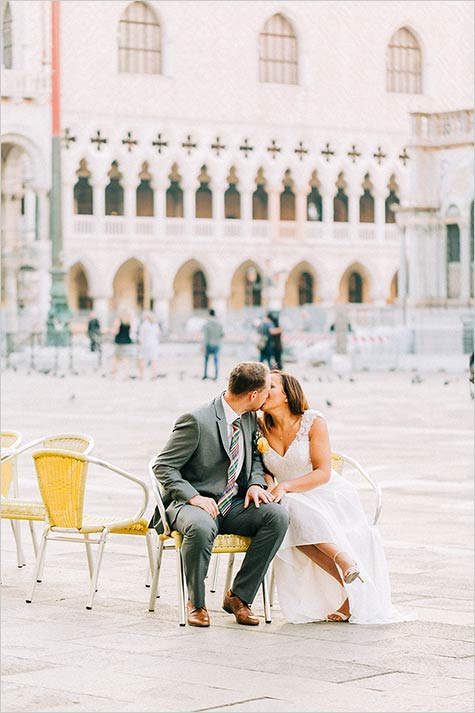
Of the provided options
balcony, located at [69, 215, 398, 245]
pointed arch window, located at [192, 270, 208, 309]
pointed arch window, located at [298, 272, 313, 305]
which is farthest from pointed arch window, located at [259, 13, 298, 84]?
pointed arch window, located at [192, 270, 208, 309]

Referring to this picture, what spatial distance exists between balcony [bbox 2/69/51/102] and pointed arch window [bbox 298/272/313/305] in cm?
1273

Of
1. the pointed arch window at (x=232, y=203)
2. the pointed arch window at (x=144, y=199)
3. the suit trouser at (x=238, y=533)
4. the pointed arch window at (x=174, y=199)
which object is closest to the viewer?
the suit trouser at (x=238, y=533)

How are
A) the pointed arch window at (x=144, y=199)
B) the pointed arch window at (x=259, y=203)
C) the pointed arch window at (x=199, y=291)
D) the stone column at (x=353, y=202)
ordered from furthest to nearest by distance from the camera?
the stone column at (x=353, y=202), the pointed arch window at (x=259, y=203), the pointed arch window at (x=199, y=291), the pointed arch window at (x=144, y=199)

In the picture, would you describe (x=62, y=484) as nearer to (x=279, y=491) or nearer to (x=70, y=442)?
(x=70, y=442)

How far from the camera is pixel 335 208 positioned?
63.6 metres

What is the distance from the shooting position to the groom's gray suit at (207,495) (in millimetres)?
6848

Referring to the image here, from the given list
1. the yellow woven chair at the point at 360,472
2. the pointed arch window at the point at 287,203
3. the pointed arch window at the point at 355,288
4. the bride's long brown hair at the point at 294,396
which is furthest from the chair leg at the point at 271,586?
the pointed arch window at the point at 355,288

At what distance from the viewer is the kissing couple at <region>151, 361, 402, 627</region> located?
6.89 meters

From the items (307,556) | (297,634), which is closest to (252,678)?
(297,634)

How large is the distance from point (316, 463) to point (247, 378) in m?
0.56

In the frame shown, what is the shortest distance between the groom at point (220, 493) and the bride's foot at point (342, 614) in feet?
1.10

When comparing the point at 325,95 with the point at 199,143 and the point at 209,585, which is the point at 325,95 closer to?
the point at 199,143

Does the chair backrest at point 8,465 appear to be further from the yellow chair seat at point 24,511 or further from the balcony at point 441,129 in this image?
the balcony at point 441,129

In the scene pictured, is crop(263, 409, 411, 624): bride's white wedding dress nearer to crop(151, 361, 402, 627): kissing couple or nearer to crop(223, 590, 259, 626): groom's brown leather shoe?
crop(151, 361, 402, 627): kissing couple
